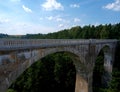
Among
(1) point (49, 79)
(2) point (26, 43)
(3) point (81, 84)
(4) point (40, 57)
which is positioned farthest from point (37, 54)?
(1) point (49, 79)

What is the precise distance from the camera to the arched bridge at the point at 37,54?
12.6 meters

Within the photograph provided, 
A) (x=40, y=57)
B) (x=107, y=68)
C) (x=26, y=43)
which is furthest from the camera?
(x=107, y=68)

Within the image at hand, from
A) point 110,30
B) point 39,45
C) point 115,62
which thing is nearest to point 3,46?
point 39,45

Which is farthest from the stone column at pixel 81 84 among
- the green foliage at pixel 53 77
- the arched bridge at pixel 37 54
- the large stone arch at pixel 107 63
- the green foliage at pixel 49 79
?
the large stone arch at pixel 107 63

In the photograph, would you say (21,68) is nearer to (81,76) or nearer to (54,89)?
(81,76)

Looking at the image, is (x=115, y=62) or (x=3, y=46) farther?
(x=115, y=62)

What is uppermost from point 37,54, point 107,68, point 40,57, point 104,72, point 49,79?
point 37,54

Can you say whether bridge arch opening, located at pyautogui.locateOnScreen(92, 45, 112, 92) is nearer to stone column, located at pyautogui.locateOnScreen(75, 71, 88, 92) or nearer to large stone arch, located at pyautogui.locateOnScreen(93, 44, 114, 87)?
large stone arch, located at pyautogui.locateOnScreen(93, 44, 114, 87)

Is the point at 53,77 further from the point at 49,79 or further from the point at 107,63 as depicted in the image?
the point at 107,63

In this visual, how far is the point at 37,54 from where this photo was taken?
16391 millimetres

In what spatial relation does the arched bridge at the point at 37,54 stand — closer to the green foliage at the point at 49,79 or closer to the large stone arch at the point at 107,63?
the green foliage at the point at 49,79

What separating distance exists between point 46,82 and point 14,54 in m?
32.2

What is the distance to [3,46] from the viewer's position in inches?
480

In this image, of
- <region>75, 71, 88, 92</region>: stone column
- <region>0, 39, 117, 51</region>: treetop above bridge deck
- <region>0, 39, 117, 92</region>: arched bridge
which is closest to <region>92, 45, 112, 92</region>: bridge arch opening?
<region>0, 39, 117, 92</region>: arched bridge
